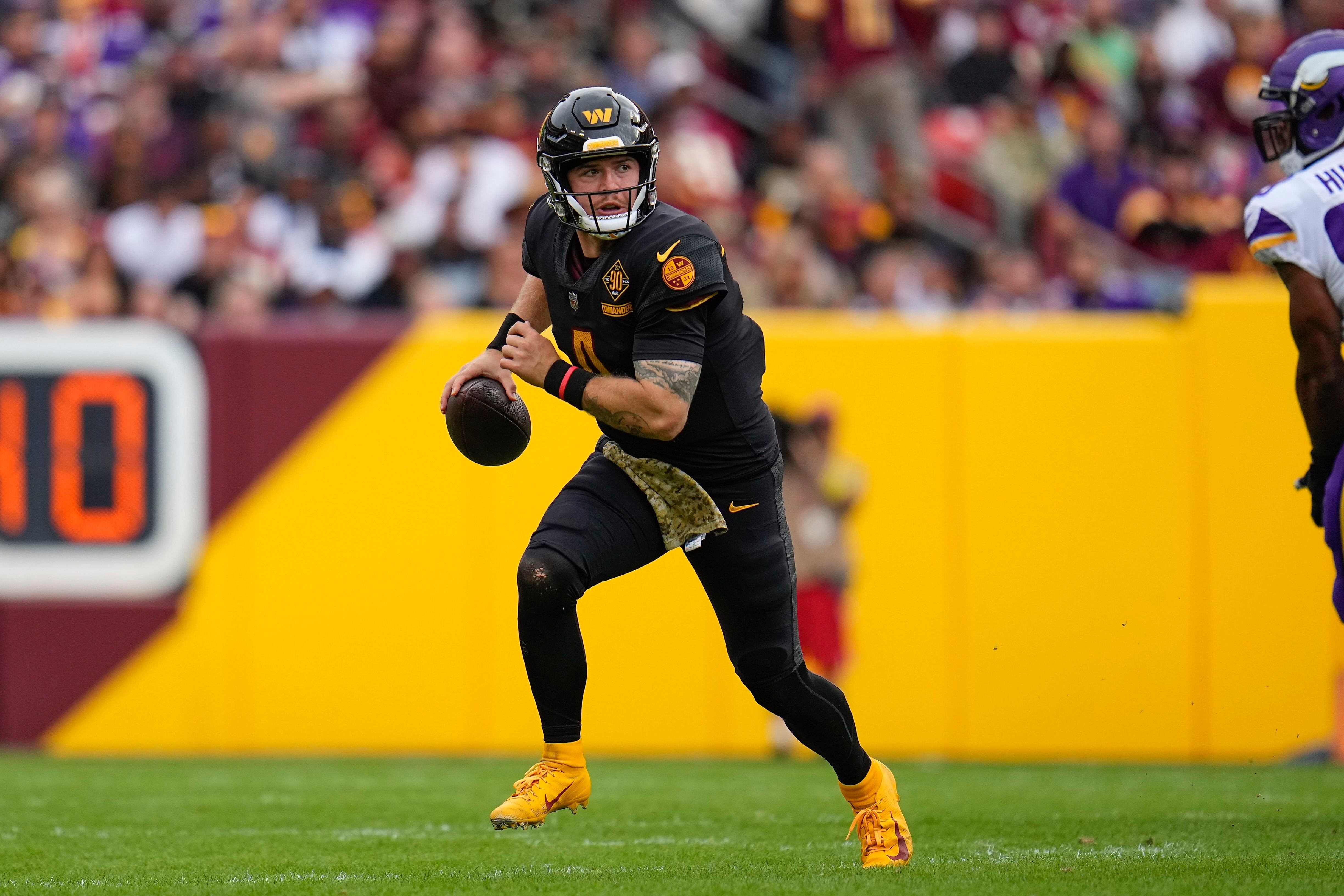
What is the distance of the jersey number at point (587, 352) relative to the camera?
4219 mm

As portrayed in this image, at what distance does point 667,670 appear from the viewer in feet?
23.6

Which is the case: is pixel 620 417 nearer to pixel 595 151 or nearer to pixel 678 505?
pixel 678 505

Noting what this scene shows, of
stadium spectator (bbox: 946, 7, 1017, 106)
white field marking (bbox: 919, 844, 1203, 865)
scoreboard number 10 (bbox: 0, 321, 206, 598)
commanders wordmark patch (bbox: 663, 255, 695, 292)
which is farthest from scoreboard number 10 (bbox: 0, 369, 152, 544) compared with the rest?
stadium spectator (bbox: 946, 7, 1017, 106)

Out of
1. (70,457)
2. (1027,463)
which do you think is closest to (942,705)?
(1027,463)

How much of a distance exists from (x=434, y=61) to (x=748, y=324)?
648 cm

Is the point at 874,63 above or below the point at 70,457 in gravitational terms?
above

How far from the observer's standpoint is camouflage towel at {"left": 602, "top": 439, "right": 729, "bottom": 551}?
13.8 feet

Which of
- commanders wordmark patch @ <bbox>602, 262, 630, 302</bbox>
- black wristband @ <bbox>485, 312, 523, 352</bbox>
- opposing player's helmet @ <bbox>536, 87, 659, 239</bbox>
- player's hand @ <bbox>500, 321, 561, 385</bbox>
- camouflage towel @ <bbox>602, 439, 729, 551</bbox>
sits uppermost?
opposing player's helmet @ <bbox>536, 87, 659, 239</bbox>

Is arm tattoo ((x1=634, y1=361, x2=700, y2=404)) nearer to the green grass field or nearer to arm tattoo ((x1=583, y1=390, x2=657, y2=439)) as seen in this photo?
arm tattoo ((x1=583, y1=390, x2=657, y2=439))

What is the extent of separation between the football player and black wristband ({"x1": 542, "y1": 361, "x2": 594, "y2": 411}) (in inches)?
69.0

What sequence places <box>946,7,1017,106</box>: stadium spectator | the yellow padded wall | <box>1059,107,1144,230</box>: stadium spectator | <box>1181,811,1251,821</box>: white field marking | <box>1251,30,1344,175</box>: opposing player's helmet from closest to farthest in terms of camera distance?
<box>1251,30,1344,175</box>: opposing player's helmet, <box>1181,811,1251,821</box>: white field marking, the yellow padded wall, <box>1059,107,1144,230</box>: stadium spectator, <box>946,7,1017,106</box>: stadium spectator

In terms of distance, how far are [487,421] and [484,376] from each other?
0.44 feet

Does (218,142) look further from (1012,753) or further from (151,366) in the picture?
(1012,753)

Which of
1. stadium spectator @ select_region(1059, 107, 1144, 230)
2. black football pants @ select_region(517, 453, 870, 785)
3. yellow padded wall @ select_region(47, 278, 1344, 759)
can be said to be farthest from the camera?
stadium spectator @ select_region(1059, 107, 1144, 230)
